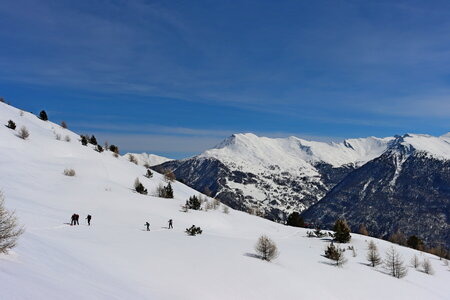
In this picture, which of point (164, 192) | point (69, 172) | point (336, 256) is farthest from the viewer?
point (164, 192)

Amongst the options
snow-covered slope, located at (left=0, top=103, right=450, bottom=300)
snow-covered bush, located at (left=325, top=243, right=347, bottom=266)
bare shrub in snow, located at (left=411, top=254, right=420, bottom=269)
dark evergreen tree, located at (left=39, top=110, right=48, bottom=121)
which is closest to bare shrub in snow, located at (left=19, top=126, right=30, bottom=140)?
snow-covered slope, located at (left=0, top=103, right=450, bottom=300)

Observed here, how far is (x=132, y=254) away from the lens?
23.5 metres

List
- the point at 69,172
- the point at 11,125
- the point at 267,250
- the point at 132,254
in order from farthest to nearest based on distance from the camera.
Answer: the point at 11,125 < the point at 69,172 < the point at 267,250 < the point at 132,254

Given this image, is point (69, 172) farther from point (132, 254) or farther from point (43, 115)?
point (43, 115)

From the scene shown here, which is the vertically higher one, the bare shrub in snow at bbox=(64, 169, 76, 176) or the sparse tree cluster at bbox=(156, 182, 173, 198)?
the bare shrub in snow at bbox=(64, 169, 76, 176)

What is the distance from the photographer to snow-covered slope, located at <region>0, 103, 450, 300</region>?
1514 cm

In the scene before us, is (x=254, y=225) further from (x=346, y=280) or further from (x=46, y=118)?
(x=46, y=118)

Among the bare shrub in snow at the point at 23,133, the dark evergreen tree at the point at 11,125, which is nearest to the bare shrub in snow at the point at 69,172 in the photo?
the bare shrub in snow at the point at 23,133

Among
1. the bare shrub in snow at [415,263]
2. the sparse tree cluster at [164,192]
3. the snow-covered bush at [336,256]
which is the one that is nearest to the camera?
the snow-covered bush at [336,256]

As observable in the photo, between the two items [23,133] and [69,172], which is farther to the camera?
[23,133]

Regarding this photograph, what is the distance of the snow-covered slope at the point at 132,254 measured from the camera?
1514 centimetres

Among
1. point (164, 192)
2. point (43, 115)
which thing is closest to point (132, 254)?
point (164, 192)

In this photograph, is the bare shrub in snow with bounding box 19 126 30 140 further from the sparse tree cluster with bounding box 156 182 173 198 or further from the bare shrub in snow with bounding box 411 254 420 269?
the bare shrub in snow with bounding box 411 254 420 269

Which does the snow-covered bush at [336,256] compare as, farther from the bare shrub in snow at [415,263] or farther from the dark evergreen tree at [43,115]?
the dark evergreen tree at [43,115]
